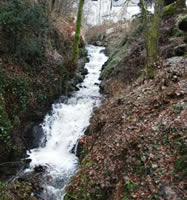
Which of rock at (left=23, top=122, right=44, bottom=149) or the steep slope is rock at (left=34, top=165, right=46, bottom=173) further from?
rock at (left=23, top=122, right=44, bottom=149)

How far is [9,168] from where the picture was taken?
7.29m

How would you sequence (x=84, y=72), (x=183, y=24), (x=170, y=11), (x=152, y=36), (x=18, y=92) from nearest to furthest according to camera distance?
(x=152, y=36) → (x=18, y=92) → (x=183, y=24) → (x=170, y=11) → (x=84, y=72)

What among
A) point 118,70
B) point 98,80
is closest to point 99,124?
point 118,70

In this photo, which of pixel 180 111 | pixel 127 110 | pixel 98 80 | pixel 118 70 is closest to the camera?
pixel 180 111

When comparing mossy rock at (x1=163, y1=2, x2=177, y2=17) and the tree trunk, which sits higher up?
the tree trunk

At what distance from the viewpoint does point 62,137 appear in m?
9.46

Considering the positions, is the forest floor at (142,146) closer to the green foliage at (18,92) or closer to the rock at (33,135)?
the rock at (33,135)

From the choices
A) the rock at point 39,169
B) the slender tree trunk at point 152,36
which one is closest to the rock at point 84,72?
the slender tree trunk at point 152,36

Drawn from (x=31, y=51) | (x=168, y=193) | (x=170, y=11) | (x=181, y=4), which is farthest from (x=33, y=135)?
(x=181, y=4)

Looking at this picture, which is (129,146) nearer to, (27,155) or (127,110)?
(127,110)

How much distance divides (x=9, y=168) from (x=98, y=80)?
9631 millimetres

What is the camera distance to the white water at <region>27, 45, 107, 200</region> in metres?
7.18

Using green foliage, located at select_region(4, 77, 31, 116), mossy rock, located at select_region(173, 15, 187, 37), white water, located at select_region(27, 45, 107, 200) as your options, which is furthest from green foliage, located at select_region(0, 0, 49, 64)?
mossy rock, located at select_region(173, 15, 187, 37)

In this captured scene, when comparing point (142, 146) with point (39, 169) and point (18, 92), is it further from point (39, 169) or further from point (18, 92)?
point (18, 92)
